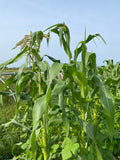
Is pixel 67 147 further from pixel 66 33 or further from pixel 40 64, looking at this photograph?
pixel 66 33

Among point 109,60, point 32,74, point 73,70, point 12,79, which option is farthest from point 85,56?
point 109,60

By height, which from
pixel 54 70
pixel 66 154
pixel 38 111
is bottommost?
pixel 66 154


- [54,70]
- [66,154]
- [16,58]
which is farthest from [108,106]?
[16,58]

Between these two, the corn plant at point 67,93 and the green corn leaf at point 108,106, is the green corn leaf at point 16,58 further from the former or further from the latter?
the green corn leaf at point 108,106

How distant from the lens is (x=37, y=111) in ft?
2.81

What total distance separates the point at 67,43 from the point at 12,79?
452 millimetres

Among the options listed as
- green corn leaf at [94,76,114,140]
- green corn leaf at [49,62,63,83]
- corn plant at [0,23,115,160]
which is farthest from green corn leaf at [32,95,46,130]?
green corn leaf at [94,76,114,140]

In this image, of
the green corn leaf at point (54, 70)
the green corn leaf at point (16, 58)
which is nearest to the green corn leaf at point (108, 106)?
the green corn leaf at point (54, 70)

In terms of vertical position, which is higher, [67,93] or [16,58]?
[16,58]

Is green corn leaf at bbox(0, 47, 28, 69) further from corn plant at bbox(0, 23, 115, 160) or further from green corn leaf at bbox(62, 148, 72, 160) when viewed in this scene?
green corn leaf at bbox(62, 148, 72, 160)

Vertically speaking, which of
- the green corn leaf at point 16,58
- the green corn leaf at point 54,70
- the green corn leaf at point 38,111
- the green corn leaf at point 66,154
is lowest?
the green corn leaf at point 66,154

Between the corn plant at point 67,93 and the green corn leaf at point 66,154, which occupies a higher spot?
the corn plant at point 67,93

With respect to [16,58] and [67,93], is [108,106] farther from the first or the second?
[16,58]

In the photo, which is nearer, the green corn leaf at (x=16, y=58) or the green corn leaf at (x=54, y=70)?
the green corn leaf at (x=54, y=70)
